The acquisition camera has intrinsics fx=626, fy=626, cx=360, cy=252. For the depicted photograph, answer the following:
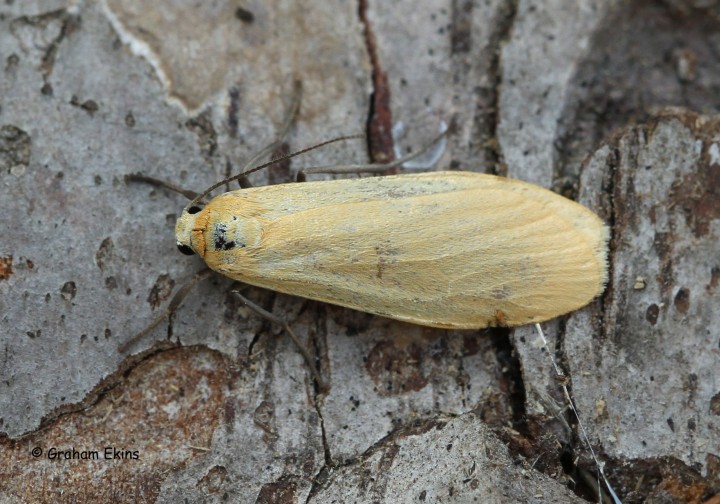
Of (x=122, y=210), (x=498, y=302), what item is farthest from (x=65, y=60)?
(x=498, y=302)

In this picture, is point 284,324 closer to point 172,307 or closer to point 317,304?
point 317,304

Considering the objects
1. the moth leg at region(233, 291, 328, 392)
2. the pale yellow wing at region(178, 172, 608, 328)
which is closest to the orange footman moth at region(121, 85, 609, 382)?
the pale yellow wing at region(178, 172, 608, 328)

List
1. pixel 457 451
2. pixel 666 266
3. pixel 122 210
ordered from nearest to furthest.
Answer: pixel 457 451 < pixel 666 266 < pixel 122 210

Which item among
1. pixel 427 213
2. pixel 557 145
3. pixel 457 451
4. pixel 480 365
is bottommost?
pixel 457 451

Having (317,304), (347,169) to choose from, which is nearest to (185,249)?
(317,304)

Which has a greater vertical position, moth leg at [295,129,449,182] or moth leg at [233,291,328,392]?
moth leg at [295,129,449,182]

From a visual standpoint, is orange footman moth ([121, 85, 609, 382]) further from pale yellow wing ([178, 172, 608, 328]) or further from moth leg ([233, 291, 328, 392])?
moth leg ([233, 291, 328, 392])

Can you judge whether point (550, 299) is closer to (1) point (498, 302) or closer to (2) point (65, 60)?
(1) point (498, 302)
